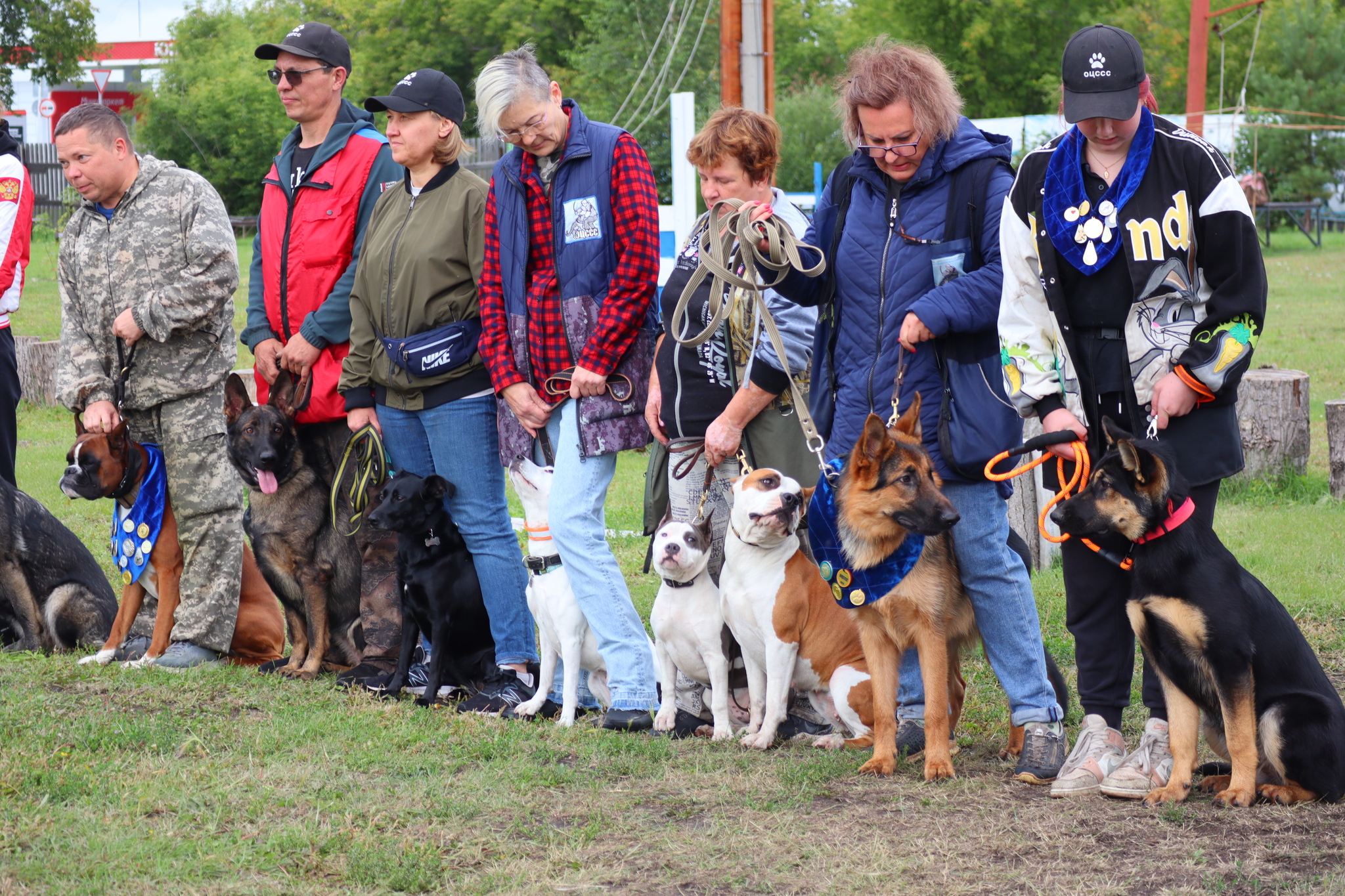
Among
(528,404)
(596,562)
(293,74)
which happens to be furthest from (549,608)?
(293,74)

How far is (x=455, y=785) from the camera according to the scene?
154 inches

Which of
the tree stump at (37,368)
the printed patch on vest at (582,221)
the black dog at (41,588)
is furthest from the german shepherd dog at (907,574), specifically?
the tree stump at (37,368)

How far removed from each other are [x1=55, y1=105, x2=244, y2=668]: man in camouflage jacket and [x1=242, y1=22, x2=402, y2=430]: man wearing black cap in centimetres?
29

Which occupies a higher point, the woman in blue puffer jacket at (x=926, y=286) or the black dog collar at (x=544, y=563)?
the woman in blue puffer jacket at (x=926, y=286)

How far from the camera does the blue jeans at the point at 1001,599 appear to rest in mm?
3885

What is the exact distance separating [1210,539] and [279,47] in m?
4.19

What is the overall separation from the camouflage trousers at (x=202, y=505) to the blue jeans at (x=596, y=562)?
180 centimetres

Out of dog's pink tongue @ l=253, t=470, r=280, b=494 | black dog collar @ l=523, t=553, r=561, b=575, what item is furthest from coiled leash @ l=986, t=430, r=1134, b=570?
dog's pink tongue @ l=253, t=470, r=280, b=494

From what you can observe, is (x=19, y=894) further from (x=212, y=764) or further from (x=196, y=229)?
(x=196, y=229)

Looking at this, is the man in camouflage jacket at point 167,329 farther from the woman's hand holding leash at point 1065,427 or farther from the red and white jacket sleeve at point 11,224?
the woman's hand holding leash at point 1065,427

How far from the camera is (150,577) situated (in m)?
5.61

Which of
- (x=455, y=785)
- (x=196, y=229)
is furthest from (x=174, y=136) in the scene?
(x=455, y=785)

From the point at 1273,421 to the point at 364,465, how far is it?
6134mm

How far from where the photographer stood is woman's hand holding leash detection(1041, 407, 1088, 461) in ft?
12.1
